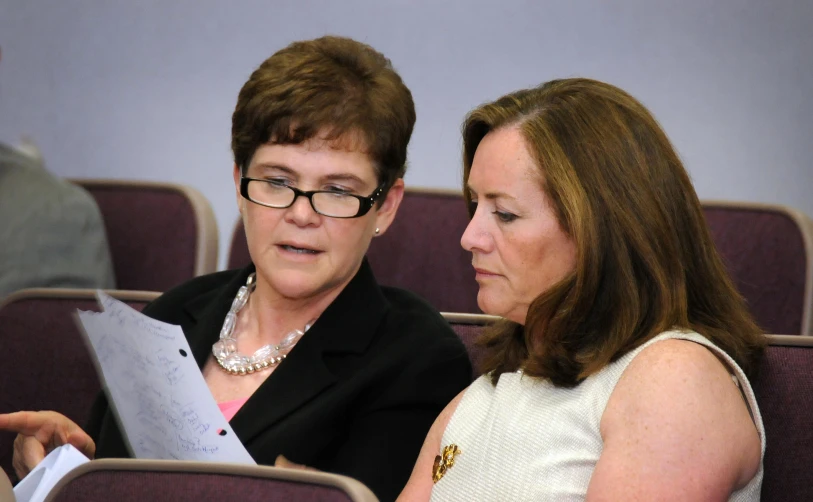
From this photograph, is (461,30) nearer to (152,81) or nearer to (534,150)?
(152,81)

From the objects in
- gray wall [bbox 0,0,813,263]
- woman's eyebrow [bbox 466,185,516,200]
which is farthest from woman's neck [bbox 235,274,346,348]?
gray wall [bbox 0,0,813,263]

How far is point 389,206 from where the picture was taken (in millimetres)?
1881

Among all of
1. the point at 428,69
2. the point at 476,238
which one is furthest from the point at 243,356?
the point at 428,69

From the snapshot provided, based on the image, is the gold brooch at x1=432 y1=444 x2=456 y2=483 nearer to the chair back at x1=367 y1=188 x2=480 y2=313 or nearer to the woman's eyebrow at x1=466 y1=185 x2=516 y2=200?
the woman's eyebrow at x1=466 y1=185 x2=516 y2=200

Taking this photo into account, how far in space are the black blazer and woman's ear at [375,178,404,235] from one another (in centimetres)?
11

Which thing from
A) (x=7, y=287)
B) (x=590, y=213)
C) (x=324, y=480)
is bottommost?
(x=7, y=287)

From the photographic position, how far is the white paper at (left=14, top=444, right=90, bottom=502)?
145 centimetres

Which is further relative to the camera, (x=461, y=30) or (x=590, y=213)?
(x=461, y=30)

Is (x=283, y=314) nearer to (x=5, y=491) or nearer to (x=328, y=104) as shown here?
(x=328, y=104)

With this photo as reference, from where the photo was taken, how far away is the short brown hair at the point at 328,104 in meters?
1.77

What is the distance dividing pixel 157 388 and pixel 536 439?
0.51m

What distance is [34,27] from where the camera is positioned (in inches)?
134

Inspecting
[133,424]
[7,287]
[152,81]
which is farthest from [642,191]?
[152,81]

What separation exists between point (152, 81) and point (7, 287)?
1061 millimetres
